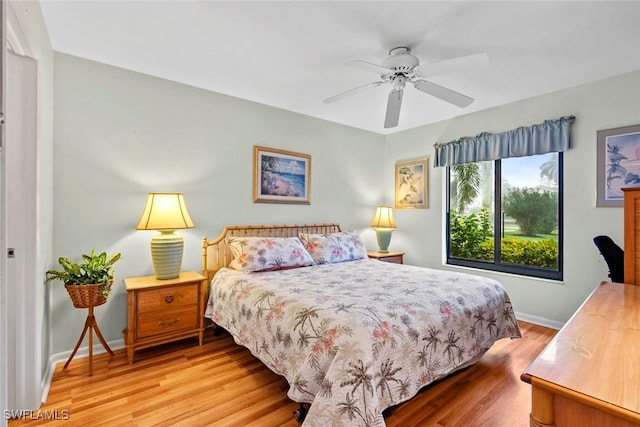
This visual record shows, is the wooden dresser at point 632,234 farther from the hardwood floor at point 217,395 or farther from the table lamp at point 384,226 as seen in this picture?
the table lamp at point 384,226

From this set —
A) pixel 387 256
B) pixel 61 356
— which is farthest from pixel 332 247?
pixel 61 356

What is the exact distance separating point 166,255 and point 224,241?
702mm

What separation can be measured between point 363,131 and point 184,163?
267cm

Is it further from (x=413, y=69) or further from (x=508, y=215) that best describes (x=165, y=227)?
(x=508, y=215)

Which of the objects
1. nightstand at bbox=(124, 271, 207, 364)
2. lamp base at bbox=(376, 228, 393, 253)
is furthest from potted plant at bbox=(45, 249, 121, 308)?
lamp base at bbox=(376, 228, 393, 253)

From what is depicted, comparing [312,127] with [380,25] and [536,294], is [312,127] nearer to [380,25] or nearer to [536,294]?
[380,25]

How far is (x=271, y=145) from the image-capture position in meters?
3.72

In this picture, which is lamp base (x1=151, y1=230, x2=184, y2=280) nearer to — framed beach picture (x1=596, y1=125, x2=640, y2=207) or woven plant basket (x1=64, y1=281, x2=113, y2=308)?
woven plant basket (x1=64, y1=281, x2=113, y2=308)

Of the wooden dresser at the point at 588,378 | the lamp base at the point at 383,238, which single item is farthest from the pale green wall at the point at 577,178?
the wooden dresser at the point at 588,378

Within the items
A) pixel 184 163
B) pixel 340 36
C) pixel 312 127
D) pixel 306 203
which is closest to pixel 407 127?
pixel 312 127

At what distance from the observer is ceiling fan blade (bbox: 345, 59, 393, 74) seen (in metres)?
2.14

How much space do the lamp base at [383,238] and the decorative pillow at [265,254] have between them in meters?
1.51

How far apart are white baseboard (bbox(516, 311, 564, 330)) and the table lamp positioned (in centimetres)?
177

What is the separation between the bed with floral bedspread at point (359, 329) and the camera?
1.55 meters
